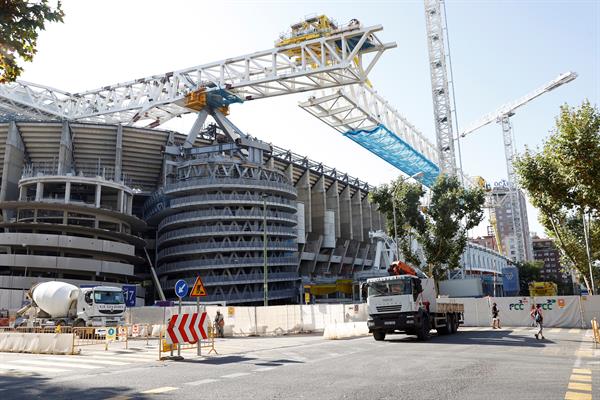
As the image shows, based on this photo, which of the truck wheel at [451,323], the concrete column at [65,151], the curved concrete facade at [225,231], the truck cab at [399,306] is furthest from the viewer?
the concrete column at [65,151]

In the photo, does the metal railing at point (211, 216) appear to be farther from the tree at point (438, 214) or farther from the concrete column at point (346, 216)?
the concrete column at point (346, 216)

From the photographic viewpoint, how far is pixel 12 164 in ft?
211

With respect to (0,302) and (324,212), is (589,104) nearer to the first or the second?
(0,302)

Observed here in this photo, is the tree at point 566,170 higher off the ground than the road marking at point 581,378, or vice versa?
the tree at point 566,170

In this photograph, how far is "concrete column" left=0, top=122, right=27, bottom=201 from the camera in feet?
208

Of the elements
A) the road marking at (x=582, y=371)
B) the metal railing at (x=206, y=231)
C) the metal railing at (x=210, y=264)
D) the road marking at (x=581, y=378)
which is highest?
the metal railing at (x=206, y=231)

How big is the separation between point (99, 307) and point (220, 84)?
37.8m

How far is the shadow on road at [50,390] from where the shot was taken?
29.5 feet

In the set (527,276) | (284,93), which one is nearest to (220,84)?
(284,93)

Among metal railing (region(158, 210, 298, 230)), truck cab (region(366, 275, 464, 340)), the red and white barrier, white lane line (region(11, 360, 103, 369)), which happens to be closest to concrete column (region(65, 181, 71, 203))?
metal railing (region(158, 210, 298, 230))

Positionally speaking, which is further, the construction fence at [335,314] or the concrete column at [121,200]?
the concrete column at [121,200]

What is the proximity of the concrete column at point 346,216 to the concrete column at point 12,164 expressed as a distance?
58912 mm

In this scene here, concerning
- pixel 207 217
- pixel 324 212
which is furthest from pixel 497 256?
pixel 207 217

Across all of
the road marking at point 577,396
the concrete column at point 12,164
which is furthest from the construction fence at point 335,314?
the concrete column at point 12,164
